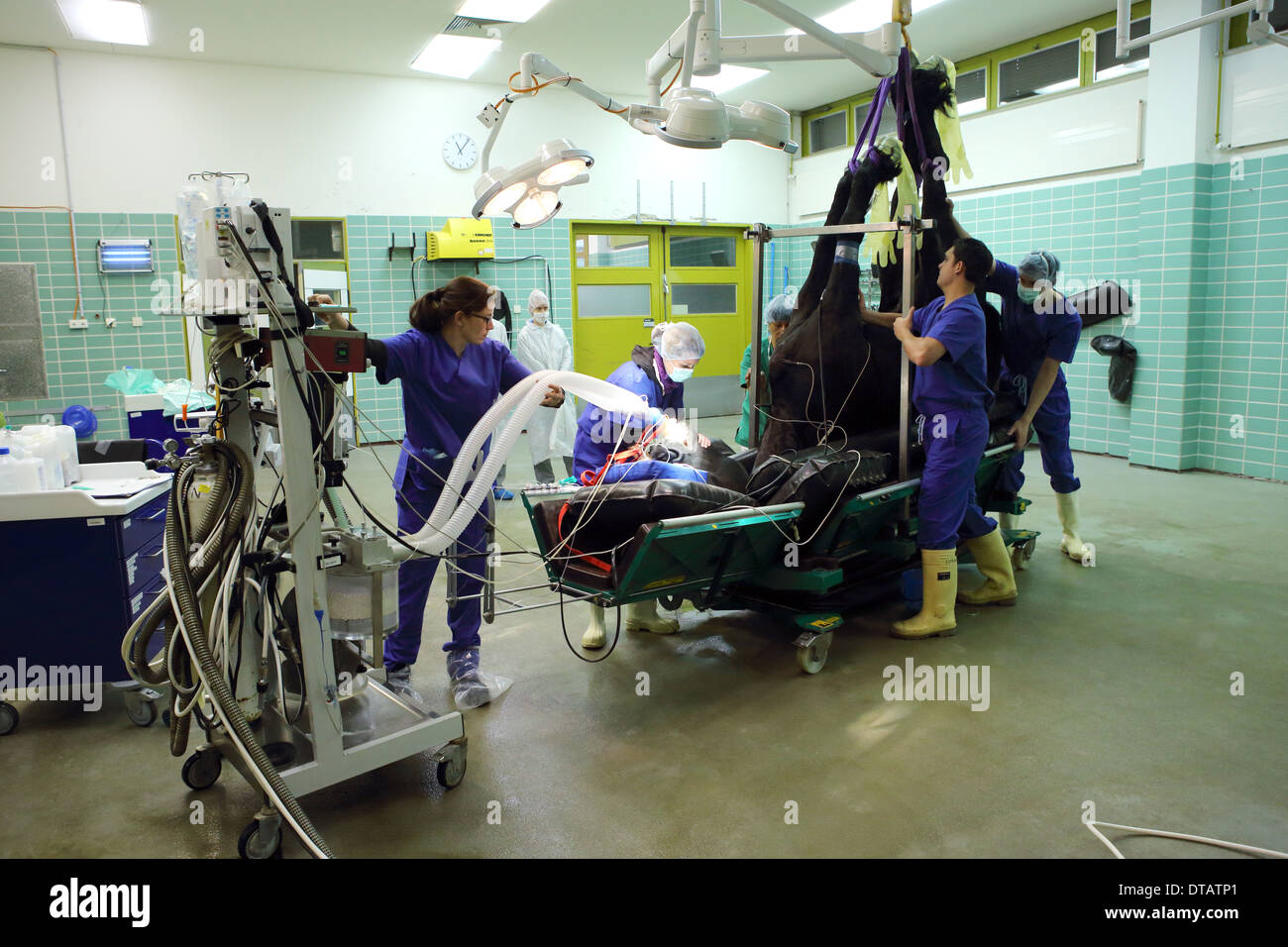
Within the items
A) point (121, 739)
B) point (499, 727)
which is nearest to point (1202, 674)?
point (499, 727)

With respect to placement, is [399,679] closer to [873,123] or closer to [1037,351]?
[873,123]

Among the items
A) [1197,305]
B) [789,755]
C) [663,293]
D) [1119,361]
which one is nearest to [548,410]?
[789,755]

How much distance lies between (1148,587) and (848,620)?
1.53 m

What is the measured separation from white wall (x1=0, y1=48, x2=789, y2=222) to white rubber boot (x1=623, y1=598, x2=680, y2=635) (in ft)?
20.3

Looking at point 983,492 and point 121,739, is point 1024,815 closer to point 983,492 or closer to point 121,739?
point 983,492

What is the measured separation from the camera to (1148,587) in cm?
416

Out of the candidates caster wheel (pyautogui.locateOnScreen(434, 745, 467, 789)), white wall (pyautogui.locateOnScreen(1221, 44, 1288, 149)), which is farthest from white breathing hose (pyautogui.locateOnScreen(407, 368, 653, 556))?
white wall (pyautogui.locateOnScreen(1221, 44, 1288, 149))

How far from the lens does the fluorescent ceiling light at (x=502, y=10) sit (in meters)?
6.73

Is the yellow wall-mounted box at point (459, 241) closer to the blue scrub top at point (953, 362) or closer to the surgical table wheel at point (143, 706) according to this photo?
the blue scrub top at point (953, 362)

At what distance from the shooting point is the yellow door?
31.6 feet

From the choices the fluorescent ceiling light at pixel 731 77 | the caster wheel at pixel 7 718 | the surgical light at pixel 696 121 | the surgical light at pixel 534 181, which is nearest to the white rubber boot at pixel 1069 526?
the surgical light at pixel 696 121

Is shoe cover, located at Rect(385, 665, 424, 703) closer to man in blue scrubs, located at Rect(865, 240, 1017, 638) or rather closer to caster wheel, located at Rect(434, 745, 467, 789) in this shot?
caster wheel, located at Rect(434, 745, 467, 789)

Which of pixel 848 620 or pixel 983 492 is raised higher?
pixel 983 492

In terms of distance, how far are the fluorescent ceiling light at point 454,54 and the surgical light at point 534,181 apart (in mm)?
5676
